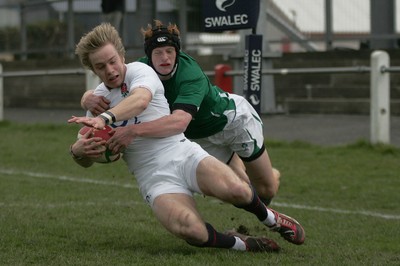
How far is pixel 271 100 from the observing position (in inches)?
699

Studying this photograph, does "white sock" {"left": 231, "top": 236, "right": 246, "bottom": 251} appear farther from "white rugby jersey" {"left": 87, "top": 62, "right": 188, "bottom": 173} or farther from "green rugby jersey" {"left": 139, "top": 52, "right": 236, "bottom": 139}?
"green rugby jersey" {"left": 139, "top": 52, "right": 236, "bottom": 139}

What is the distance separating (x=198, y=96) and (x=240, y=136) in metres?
0.94

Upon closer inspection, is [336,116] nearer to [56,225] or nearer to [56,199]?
[56,199]

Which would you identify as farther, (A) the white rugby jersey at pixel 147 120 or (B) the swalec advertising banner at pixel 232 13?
(B) the swalec advertising banner at pixel 232 13

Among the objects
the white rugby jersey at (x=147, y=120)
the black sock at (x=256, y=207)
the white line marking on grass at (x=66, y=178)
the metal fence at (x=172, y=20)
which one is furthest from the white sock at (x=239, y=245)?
the metal fence at (x=172, y=20)

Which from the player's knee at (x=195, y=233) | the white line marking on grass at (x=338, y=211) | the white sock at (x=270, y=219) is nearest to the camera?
the player's knee at (x=195, y=233)

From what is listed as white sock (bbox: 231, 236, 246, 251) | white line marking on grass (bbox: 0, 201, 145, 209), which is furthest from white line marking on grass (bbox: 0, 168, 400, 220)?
white sock (bbox: 231, 236, 246, 251)

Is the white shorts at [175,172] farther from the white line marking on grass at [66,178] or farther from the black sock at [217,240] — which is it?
the white line marking on grass at [66,178]

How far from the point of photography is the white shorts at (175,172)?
697cm

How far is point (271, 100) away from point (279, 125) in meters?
1.20

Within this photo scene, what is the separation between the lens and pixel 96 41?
6895 mm

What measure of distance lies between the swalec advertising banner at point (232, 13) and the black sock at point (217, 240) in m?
2.68

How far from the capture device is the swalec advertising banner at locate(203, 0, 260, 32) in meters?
8.98

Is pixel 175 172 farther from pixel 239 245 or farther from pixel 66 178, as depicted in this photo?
pixel 66 178
